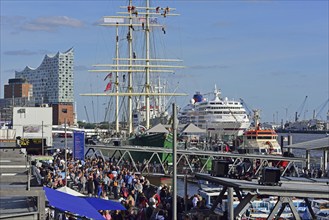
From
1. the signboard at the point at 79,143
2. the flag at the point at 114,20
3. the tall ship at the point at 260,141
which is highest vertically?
the flag at the point at 114,20

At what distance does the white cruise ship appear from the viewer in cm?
12719

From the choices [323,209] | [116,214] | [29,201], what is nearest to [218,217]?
[29,201]

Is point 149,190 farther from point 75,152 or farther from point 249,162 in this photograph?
point 249,162

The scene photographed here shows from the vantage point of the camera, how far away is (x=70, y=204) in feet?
53.3

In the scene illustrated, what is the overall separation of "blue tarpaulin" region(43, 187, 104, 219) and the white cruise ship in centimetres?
10566

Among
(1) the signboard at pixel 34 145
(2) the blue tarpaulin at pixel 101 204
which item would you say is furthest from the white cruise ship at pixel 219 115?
(2) the blue tarpaulin at pixel 101 204

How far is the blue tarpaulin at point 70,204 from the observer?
1536cm

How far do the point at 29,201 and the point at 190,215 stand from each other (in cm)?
811

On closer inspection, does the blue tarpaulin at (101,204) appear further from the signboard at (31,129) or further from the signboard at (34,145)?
the signboard at (31,129)

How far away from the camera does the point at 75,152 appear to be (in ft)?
134

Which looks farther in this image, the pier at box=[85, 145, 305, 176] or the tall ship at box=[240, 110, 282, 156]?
the tall ship at box=[240, 110, 282, 156]

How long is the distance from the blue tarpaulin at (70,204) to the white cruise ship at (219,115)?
105665 millimetres

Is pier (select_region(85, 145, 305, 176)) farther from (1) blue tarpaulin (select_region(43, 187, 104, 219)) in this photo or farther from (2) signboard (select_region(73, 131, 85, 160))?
(1) blue tarpaulin (select_region(43, 187, 104, 219))

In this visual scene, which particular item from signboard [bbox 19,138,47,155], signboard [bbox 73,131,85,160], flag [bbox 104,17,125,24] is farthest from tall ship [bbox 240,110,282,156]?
signboard [bbox 73,131,85,160]
